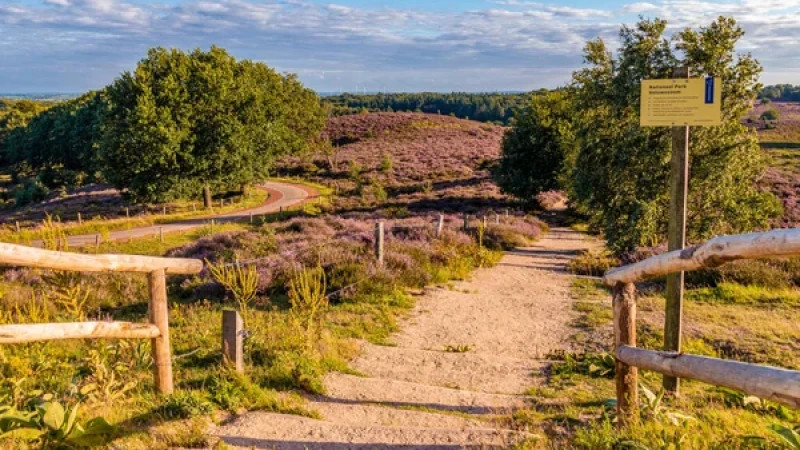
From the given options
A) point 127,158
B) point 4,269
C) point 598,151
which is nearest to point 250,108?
point 127,158

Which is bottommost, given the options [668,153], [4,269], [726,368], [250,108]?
[4,269]

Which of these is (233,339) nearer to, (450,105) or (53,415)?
(53,415)

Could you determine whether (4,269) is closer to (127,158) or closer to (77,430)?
(77,430)

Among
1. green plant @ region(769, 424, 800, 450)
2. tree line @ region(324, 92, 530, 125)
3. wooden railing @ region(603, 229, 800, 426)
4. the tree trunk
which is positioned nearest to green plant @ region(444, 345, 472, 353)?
wooden railing @ region(603, 229, 800, 426)

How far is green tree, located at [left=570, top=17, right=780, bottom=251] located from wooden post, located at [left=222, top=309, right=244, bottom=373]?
43.9 feet

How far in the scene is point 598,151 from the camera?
1778 cm

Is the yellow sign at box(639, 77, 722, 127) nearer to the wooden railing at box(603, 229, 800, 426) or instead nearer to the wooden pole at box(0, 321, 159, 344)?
the wooden railing at box(603, 229, 800, 426)

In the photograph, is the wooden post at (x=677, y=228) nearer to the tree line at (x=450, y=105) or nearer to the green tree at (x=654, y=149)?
the green tree at (x=654, y=149)

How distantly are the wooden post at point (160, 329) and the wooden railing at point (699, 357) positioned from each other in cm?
440

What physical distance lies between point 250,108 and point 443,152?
3332cm

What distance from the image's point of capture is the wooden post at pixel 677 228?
6293 mm

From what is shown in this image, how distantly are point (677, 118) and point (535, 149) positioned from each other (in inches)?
1217

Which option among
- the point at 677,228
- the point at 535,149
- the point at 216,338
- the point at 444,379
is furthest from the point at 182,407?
the point at 535,149

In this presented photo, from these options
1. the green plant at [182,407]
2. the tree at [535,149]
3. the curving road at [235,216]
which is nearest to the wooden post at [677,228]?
the green plant at [182,407]
